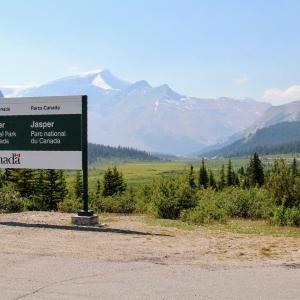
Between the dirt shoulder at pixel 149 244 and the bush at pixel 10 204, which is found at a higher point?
the bush at pixel 10 204

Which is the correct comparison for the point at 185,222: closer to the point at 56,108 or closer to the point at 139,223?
the point at 139,223

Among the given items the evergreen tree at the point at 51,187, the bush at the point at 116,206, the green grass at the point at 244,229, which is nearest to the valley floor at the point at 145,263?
the green grass at the point at 244,229

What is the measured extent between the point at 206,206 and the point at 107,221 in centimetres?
425

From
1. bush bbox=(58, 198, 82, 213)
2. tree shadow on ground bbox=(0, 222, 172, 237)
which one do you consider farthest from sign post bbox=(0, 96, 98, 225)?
bush bbox=(58, 198, 82, 213)

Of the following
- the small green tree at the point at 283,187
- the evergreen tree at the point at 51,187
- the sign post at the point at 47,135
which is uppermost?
the sign post at the point at 47,135

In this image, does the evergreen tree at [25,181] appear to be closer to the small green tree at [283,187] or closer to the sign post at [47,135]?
the small green tree at [283,187]

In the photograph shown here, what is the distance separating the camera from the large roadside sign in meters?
17.3

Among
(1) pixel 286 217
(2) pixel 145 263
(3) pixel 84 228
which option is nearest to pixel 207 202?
(1) pixel 286 217

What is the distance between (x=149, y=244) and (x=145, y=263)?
2.47 metres

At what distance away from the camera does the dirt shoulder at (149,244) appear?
36.5 ft

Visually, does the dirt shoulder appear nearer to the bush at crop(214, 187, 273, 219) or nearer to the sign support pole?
the sign support pole

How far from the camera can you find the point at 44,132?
703 inches

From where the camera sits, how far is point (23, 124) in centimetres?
1812

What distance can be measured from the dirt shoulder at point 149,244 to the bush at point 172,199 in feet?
10.9
